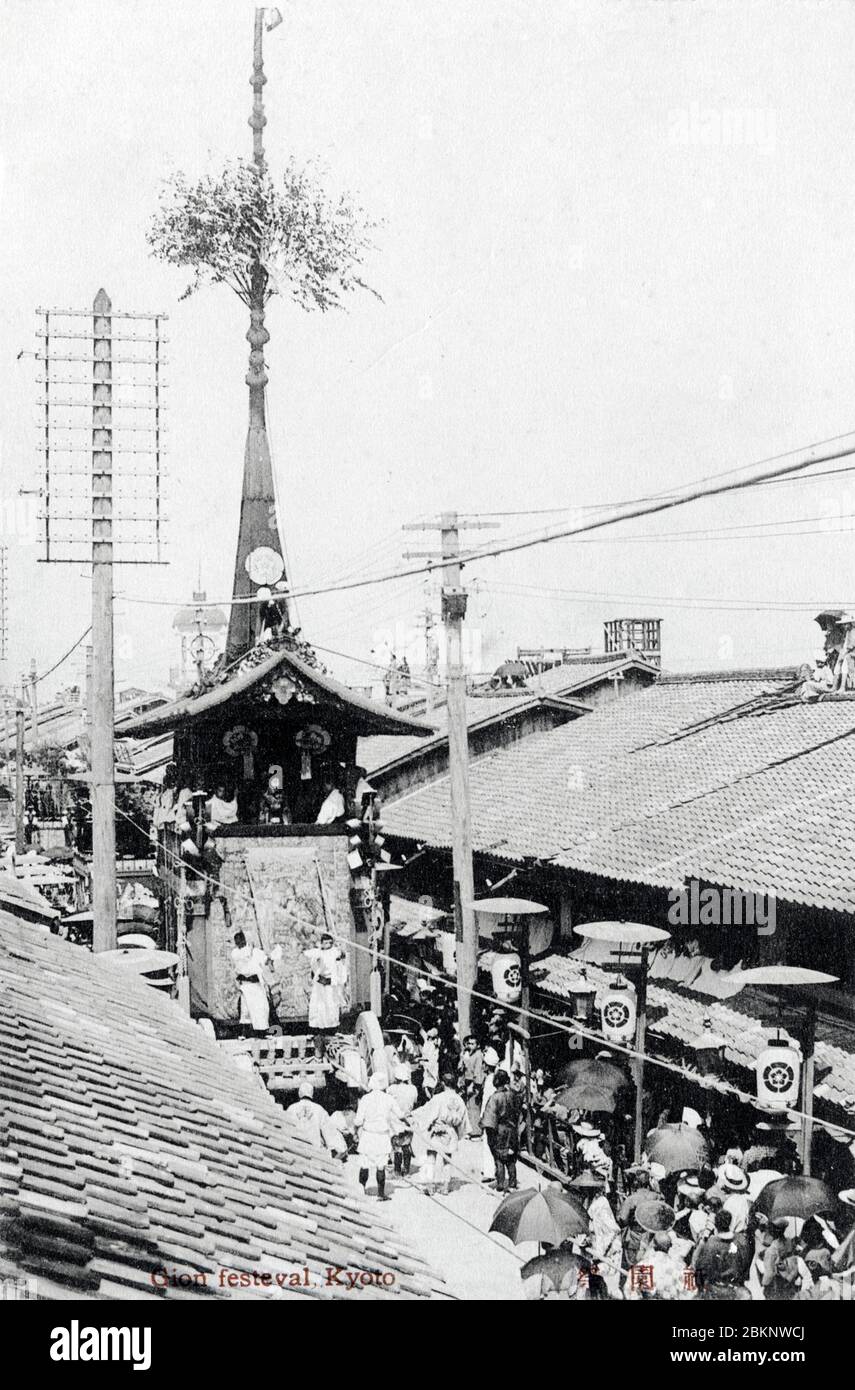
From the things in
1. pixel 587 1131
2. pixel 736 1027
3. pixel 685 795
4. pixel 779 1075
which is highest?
pixel 685 795

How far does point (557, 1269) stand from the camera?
1143cm

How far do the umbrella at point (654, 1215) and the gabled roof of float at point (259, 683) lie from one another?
1220 centimetres

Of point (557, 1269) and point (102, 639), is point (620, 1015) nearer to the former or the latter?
point (557, 1269)

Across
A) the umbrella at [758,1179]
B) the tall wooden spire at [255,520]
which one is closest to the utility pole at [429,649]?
the tall wooden spire at [255,520]

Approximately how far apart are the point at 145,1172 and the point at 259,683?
16.5 meters

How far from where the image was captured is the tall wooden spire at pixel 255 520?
24.7 m

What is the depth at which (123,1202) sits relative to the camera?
21.9 ft

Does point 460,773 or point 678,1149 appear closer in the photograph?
point 678,1149

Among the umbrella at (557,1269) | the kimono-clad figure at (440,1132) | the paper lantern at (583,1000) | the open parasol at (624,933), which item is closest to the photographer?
the umbrella at (557,1269)

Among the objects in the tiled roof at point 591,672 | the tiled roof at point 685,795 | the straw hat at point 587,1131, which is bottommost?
the straw hat at point 587,1131

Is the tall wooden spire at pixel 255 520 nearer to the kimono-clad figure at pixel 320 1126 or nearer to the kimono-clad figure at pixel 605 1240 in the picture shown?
the kimono-clad figure at pixel 320 1126

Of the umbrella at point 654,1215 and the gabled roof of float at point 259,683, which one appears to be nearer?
the umbrella at point 654,1215

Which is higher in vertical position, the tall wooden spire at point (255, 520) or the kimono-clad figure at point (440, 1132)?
the tall wooden spire at point (255, 520)
